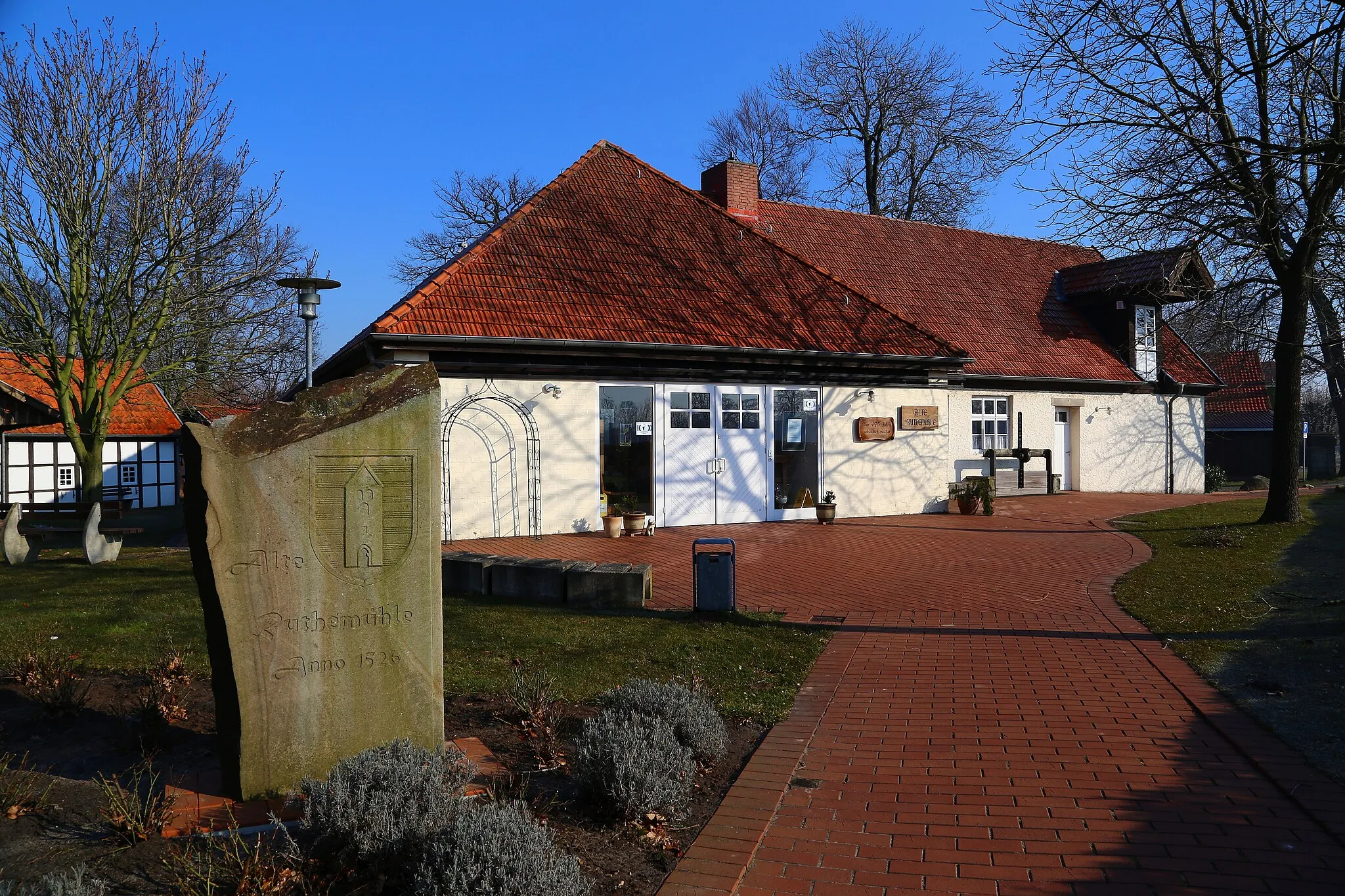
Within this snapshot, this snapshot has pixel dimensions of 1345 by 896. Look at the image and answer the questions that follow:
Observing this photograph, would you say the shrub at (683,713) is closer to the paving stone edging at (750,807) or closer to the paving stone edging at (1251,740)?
the paving stone edging at (750,807)

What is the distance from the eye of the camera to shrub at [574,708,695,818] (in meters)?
4.20

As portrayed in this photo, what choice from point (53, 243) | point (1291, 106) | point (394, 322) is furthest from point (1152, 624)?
point (53, 243)

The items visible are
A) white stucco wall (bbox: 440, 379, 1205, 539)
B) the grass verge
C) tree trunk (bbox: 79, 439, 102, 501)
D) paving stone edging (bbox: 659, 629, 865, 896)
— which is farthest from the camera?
tree trunk (bbox: 79, 439, 102, 501)

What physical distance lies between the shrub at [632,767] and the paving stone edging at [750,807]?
9.2 inches

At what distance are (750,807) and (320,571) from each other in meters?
2.37

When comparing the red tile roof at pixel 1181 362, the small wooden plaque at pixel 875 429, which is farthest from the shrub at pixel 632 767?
the red tile roof at pixel 1181 362

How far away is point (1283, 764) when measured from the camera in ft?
16.1

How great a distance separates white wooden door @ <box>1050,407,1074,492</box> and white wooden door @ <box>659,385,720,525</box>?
10723mm

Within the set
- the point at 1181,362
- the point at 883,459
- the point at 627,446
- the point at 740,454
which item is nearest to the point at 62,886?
the point at 627,446

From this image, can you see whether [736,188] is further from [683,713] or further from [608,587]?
[683,713]

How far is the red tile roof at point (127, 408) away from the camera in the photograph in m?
26.5

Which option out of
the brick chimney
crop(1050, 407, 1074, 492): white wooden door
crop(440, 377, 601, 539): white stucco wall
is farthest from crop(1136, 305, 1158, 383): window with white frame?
crop(440, 377, 601, 539): white stucco wall

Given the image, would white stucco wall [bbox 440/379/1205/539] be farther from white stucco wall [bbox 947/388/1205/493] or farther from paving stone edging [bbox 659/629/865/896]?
paving stone edging [bbox 659/629/865/896]

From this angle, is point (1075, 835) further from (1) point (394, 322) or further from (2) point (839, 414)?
(2) point (839, 414)
